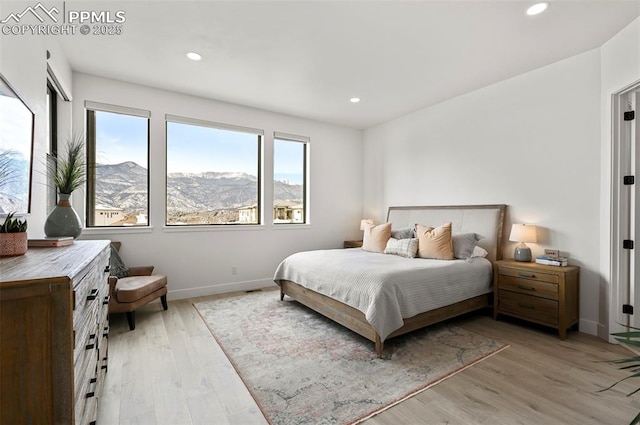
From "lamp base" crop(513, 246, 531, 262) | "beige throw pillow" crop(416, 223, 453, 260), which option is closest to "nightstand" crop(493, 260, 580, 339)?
"lamp base" crop(513, 246, 531, 262)

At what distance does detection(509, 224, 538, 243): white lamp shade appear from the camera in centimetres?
315

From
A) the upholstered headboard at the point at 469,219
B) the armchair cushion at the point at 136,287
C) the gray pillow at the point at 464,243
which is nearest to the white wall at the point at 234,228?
the armchair cushion at the point at 136,287

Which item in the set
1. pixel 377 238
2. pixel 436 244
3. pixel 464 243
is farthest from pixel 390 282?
pixel 377 238

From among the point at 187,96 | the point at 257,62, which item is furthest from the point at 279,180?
the point at 257,62

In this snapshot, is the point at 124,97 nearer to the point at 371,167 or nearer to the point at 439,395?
the point at 371,167

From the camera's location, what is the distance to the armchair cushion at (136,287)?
294cm

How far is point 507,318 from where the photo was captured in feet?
11.0

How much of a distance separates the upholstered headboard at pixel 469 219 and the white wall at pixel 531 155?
120 millimetres

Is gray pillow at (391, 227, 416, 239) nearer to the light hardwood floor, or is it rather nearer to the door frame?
the light hardwood floor

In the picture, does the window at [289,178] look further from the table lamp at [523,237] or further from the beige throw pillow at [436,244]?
the table lamp at [523,237]

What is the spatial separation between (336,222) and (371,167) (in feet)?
4.18

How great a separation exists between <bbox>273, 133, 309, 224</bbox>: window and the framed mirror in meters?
3.22

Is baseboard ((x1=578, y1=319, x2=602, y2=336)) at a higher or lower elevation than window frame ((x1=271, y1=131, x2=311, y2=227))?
lower

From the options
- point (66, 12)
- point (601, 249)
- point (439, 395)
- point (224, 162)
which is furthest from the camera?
point (224, 162)
